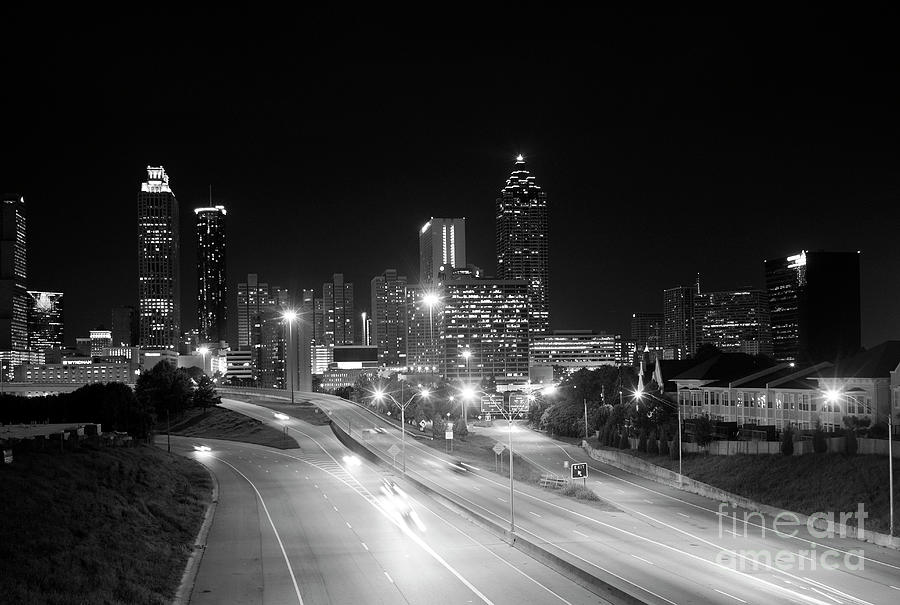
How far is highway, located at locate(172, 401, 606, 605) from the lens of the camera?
28.6 meters

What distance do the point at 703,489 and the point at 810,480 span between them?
7.39 metres

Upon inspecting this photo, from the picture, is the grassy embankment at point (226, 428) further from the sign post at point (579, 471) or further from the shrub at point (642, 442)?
the sign post at point (579, 471)

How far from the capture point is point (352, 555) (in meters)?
35.0

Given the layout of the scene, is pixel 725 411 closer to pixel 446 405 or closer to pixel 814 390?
pixel 814 390

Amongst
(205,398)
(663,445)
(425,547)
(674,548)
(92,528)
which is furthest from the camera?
(205,398)

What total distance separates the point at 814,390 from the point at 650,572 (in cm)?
3601

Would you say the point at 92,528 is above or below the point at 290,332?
below

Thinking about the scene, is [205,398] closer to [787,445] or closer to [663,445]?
[663,445]

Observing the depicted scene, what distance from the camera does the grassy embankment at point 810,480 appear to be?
43219mm

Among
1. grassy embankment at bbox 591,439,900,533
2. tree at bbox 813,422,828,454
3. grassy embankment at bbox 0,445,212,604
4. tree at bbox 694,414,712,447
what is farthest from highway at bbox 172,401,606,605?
tree at bbox 813,422,828,454

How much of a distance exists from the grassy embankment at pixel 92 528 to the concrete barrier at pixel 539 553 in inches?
552

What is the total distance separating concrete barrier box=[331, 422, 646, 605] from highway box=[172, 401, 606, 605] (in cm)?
37

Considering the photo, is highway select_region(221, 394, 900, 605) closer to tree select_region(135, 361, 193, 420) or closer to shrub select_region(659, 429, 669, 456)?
shrub select_region(659, 429, 669, 456)

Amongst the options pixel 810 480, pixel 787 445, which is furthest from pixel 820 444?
pixel 810 480
